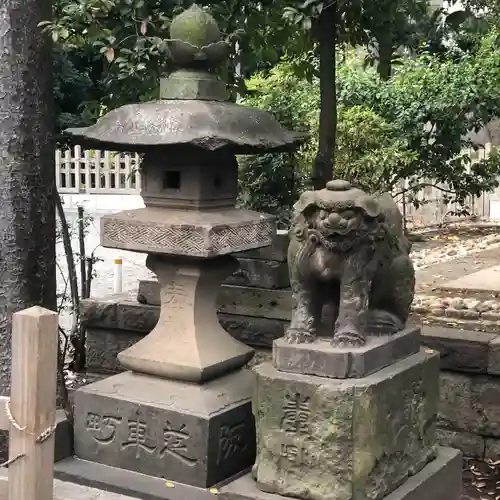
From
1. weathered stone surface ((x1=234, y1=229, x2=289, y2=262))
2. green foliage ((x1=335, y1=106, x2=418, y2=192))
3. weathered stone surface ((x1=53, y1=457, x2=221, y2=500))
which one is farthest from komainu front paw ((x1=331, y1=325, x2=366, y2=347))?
green foliage ((x1=335, y1=106, x2=418, y2=192))

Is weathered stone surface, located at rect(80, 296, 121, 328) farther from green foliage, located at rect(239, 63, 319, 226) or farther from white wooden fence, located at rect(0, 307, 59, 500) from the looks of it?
A: white wooden fence, located at rect(0, 307, 59, 500)

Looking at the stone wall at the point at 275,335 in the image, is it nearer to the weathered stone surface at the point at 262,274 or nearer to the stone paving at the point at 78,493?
the weathered stone surface at the point at 262,274

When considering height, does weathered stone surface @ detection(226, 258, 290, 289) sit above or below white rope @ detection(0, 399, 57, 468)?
above

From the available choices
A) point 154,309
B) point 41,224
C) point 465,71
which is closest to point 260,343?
point 154,309

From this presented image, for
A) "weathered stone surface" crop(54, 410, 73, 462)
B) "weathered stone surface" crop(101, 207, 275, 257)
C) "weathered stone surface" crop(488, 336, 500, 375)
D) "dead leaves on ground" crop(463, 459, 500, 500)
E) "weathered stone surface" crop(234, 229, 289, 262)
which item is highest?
"weathered stone surface" crop(101, 207, 275, 257)

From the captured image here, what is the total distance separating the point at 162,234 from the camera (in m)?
4.30

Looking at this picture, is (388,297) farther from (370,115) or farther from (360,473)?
(370,115)

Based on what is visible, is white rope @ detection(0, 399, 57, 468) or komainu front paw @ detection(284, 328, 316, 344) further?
komainu front paw @ detection(284, 328, 316, 344)

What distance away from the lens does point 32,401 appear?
11.2 feet

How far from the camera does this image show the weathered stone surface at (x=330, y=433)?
12.2 ft

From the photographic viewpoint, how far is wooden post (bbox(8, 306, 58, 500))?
337cm

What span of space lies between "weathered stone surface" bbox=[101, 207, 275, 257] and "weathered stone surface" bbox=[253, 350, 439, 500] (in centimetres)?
67

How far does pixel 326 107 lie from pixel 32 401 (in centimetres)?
388

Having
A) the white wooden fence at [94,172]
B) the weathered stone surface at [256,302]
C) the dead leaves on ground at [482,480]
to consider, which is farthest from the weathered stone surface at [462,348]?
the white wooden fence at [94,172]
